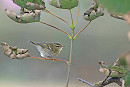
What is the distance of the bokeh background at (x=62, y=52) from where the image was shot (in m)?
3.80

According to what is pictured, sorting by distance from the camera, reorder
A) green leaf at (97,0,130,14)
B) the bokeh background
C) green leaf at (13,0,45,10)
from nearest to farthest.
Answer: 1. green leaf at (97,0,130,14)
2. green leaf at (13,0,45,10)
3. the bokeh background

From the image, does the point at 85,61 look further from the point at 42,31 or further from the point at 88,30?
the point at 42,31

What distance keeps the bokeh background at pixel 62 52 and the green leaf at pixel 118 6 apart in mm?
3105

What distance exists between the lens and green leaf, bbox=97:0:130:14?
216 millimetres

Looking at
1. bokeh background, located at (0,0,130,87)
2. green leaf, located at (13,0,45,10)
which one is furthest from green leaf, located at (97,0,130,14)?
bokeh background, located at (0,0,130,87)

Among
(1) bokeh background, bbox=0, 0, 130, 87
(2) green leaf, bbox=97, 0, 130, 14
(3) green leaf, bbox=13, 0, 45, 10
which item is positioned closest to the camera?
(2) green leaf, bbox=97, 0, 130, 14

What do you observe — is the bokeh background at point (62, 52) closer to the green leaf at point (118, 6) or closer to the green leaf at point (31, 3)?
the green leaf at point (31, 3)

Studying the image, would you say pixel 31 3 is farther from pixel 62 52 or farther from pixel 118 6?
pixel 62 52

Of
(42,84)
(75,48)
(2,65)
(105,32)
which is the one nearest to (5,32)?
(2,65)

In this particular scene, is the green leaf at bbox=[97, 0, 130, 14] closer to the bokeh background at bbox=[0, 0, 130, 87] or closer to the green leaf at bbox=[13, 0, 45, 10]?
the green leaf at bbox=[13, 0, 45, 10]

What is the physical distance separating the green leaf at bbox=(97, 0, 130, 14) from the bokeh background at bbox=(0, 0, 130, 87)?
3105 millimetres

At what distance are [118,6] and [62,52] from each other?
3592mm

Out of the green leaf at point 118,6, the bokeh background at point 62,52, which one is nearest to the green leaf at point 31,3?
the green leaf at point 118,6

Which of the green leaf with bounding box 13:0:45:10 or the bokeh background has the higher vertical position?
the green leaf with bounding box 13:0:45:10
